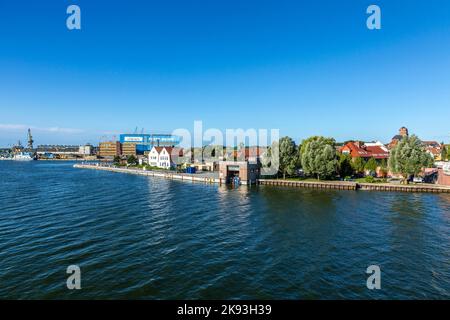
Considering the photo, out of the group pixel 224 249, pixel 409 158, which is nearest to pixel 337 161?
pixel 409 158

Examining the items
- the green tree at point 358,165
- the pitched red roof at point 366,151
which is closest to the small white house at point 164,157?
the pitched red roof at point 366,151

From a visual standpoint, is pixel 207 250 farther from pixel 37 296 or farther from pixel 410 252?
pixel 410 252

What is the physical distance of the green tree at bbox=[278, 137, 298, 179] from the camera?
75.6m

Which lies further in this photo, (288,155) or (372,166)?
(372,166)

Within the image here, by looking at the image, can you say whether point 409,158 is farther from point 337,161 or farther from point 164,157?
point 164,157

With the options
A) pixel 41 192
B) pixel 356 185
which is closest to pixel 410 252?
pixel 356 185

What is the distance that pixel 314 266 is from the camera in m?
22.4

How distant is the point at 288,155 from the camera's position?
7644 cm

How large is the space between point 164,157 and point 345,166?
7457cm

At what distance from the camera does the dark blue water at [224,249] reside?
62.8ft

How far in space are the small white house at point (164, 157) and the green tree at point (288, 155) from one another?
2189 inches

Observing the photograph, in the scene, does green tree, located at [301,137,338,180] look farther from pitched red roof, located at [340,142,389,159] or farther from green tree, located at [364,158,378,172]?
pitched red roof, located at [340,142,389,159]

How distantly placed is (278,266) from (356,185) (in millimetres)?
49007
